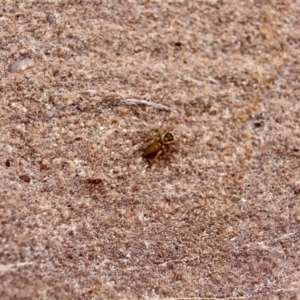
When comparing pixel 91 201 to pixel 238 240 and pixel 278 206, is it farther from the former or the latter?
pixel 278 206

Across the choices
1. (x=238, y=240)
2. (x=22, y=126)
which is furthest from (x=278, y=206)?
(x=22, y=126)

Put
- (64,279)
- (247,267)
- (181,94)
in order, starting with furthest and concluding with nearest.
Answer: (181,94)
(247,267)
(64,279)

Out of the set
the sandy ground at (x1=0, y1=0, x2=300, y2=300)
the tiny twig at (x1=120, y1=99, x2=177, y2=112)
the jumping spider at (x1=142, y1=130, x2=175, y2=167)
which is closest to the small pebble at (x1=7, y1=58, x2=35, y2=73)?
the sandy ground at (x1=0, y1=0, x2=300, y2=300)

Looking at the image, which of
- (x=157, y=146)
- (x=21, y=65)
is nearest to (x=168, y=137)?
(x=157, y=146)

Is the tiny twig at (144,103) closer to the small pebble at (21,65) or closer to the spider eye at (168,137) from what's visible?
the spider eye at (168,137)

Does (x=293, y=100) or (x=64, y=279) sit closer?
(x=64, y=279)

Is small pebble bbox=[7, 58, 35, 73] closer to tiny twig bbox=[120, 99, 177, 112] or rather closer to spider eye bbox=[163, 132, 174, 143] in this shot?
tiny twig bbox=[120, 99, 177, 112]

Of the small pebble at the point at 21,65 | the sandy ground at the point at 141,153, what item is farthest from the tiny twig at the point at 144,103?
the small pebble at the point at 21,65

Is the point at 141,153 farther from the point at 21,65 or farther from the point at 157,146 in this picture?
the point at 21,65
